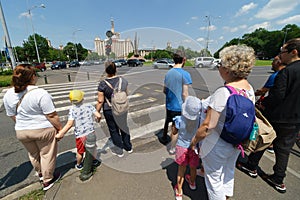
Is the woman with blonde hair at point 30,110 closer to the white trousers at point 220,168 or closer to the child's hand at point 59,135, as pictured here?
the child's hand at point 59,135

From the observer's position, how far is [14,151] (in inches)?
129

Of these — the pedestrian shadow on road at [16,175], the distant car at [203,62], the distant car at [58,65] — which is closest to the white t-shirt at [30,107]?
the pedestrian shadow on road at [16,175]

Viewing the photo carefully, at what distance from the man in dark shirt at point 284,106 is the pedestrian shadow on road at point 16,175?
4.11m

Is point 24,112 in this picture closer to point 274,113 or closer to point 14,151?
point 14,151

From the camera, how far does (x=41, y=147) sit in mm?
2131

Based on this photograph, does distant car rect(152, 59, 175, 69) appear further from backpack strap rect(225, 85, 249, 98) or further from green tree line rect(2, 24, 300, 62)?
backpack strap rect(225, 85, 249, 98)

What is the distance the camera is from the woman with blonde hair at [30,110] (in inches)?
73.4

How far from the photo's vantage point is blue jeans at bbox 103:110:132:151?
2.88 m

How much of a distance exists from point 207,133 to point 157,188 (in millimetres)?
1322

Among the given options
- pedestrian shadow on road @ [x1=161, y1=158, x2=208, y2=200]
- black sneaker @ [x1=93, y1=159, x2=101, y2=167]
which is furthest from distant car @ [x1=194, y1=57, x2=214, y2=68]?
black sneaker @ [x1=93, y1=159, x2=101, y2=167]

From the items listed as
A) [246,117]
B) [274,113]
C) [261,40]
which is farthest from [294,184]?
[261,40]

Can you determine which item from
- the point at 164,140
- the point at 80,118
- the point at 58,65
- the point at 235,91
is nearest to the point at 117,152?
the point at 164,140

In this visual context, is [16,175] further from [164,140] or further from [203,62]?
[203,62]

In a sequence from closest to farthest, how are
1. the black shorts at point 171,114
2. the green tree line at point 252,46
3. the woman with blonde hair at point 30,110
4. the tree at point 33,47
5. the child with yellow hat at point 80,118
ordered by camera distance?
the woman with blonde hair at point 30,110, the child with yellow hat at point 80,118, the black shorts at point 171,114, the tree at point 33,47, the green tree line at point 252,46
